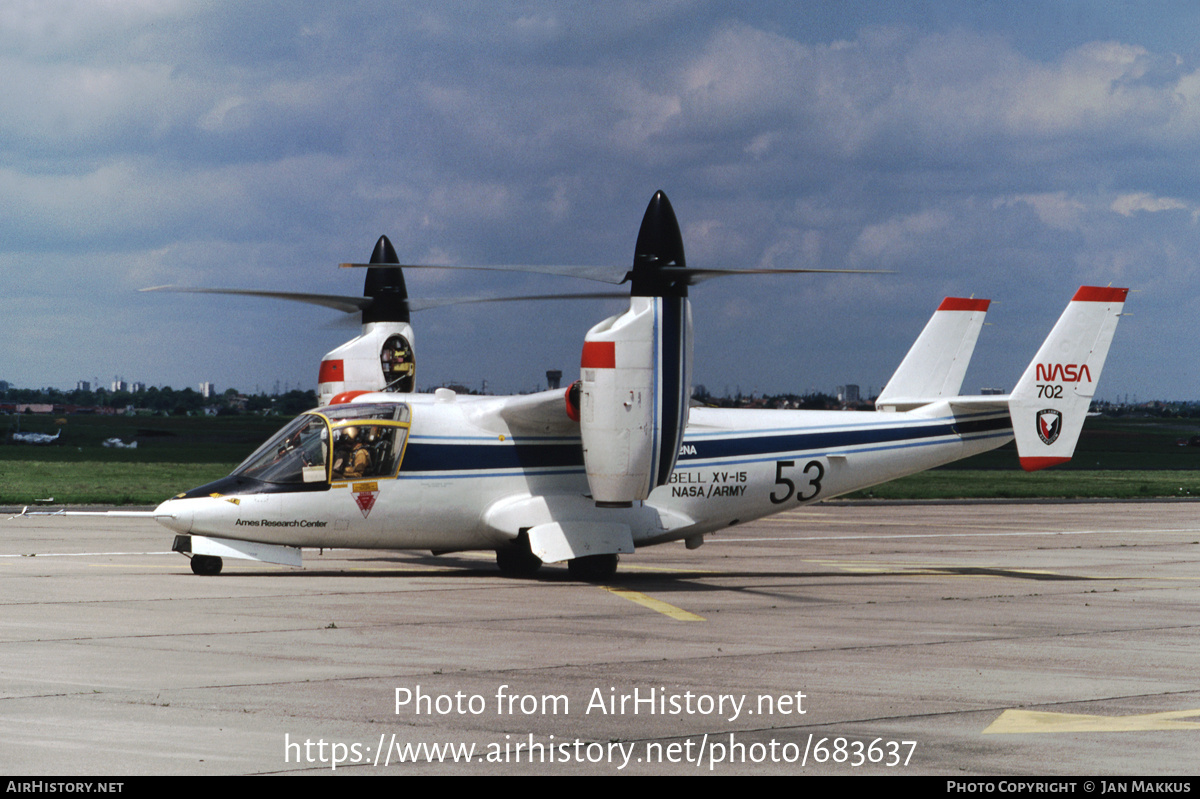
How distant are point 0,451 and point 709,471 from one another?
248 feet

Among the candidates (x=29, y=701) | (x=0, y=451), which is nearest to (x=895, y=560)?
(x=29, y=701)

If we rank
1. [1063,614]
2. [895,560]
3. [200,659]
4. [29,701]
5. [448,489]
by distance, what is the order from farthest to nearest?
[895,560] → [448,489] → [1063,614] → [200,659] → [29,701]

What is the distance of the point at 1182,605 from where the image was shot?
18297 mm

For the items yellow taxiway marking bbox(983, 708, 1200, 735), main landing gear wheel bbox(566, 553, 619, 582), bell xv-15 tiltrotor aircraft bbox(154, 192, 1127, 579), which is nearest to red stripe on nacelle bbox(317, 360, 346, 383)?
bell xv-15 tiltrotor aircraft bbox(154, 192, 1127, 579)

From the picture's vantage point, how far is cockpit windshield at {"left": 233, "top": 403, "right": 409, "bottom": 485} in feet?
64.0

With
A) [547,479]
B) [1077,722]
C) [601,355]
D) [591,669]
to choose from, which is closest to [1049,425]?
[547,479]

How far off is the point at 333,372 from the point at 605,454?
8507 mm

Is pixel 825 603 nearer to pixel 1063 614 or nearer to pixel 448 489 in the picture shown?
pixel 1063 614

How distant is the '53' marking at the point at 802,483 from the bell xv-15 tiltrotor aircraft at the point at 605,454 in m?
0.03

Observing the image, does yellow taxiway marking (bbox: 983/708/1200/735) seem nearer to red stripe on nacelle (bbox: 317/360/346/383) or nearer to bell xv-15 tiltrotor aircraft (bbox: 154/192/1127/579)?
bell xv-15 tiltrotor aircraft (bbox: 154/192/1127/579)

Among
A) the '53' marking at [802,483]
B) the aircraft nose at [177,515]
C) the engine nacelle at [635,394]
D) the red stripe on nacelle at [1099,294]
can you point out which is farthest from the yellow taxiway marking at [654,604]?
the red stripe on nacelle at [1099,294]

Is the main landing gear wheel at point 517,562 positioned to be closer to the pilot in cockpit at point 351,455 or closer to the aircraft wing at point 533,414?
the aircraft wing at point 533,414

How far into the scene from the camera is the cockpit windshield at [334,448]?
64.0 ft
